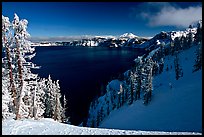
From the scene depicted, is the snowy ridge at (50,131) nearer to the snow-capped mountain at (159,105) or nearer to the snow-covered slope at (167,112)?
the snow-covered slope at (167,112)

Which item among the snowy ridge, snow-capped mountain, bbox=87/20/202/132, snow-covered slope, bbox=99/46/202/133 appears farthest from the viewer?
snow-capped mountain, bbox=87/20/202/132

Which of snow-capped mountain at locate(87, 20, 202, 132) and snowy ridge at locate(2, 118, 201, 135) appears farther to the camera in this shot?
snow-capped mountain at locate(87, 20, 202, 132)

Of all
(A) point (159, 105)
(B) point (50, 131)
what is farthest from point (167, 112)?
(B) point (50, 131)

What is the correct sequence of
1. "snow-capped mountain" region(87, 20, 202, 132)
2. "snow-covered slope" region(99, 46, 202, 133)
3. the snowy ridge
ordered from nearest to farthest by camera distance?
the snowy ridge < "snow-covered slope" region(99, 46, 202, 133) < "snow-capped mountain" region(87, 20, 202, 132)

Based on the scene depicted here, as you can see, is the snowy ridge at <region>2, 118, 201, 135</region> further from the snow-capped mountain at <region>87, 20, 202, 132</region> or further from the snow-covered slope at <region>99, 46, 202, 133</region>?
the snow-capped mountain at <region>87, 20, 202, 132</region>

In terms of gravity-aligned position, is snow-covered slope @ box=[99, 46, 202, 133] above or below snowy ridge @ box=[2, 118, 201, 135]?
below

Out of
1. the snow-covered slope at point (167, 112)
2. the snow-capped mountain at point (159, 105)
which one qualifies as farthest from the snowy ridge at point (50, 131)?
the snow-capped mountain at point (159, 105)

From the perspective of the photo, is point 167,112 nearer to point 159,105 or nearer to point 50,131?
point 159,105

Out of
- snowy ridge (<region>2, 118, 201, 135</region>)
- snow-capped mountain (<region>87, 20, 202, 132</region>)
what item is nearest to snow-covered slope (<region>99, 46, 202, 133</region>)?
snow-capped mountain (<region>87, 20, 202, 132</region>)

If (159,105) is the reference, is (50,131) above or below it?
above
